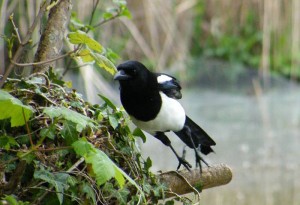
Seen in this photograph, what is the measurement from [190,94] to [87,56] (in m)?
5.18

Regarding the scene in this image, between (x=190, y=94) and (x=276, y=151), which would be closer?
(x=276, y=151)

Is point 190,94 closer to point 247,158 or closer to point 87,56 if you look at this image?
point 247,158

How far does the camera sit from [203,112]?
6738mm

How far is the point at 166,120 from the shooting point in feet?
9.21

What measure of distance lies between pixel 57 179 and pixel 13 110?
0.18 meters

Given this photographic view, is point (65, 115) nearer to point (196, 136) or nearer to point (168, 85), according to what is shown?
point (168, 85)

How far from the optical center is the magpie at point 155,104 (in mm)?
2615

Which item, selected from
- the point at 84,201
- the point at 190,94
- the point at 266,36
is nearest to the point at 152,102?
the point at 84,201

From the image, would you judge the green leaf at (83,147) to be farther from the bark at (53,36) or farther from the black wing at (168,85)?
the black wing at (168,85)

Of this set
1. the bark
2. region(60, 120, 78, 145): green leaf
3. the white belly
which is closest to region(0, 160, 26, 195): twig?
region(60, 120, 78, 145): green leaf

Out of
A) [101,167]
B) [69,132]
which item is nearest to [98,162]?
[101,167]

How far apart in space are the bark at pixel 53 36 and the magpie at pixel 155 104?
1.37 ft

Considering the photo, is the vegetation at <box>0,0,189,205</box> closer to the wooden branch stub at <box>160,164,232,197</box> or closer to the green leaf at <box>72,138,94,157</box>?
the green leaf at <box>72,138,94,157</box>

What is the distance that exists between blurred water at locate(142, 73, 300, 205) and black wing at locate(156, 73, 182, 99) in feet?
5.69
